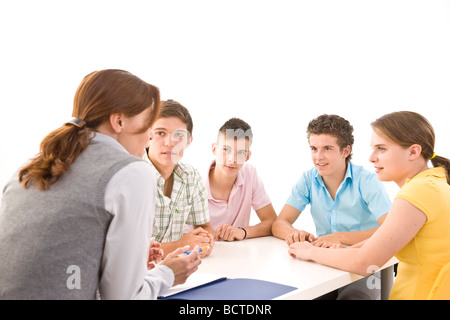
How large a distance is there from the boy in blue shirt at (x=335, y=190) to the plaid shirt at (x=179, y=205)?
1.33 ft

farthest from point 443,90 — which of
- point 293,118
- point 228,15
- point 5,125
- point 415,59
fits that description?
point 5,125

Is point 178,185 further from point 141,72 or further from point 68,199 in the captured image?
point 141,72

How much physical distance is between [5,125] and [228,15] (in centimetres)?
197

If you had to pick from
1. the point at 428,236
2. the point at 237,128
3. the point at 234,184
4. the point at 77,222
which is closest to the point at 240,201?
the point at 234,184

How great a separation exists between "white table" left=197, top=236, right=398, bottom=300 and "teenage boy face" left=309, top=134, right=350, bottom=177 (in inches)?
19.8

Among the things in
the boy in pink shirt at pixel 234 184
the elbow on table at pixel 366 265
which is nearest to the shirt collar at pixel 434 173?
the elbow on table at pixel 366 265

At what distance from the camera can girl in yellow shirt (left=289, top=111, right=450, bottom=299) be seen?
1.33m

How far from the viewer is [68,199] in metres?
0.89

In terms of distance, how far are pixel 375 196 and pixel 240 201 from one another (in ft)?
2.43

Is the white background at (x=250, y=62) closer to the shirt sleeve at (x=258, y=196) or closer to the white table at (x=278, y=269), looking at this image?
the shirt sleeve at (x=258, y=196)

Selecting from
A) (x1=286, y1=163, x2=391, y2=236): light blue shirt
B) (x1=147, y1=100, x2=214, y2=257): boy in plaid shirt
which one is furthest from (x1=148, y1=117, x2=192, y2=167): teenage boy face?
(x1=286, y1=163, x2=391, y2=236): light blue shirt

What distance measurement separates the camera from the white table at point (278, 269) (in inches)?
52.0

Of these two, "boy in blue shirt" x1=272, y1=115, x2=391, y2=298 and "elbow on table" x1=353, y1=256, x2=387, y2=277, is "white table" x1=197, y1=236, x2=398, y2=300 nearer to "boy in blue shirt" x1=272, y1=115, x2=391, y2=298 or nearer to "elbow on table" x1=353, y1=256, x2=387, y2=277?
"elbow on table" x1=353, y1=256, x2=387, y2=277

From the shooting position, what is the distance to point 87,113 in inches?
41.0
